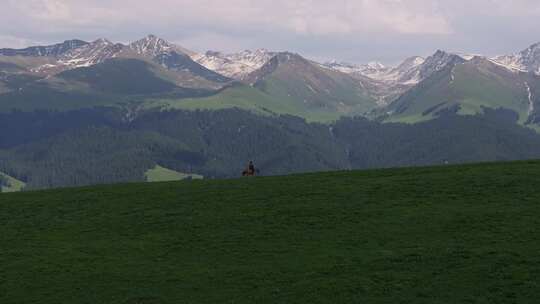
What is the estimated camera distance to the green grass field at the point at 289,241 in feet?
117

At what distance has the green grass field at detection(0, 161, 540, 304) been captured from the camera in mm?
35750

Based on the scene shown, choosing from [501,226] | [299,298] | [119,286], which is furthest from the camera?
Result: [501,226]

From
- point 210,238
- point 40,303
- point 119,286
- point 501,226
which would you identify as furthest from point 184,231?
point 501,226

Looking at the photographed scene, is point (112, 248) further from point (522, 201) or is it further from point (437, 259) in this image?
point (522, 201)

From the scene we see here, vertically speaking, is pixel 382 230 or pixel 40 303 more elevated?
pixel 382 230

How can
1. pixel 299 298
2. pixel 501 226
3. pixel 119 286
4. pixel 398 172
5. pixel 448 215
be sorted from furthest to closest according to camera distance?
1. pixel 398 172
2. pixel 448 215
3. pixel 501 226
4. pixel 119 286
5. pixel 299 298

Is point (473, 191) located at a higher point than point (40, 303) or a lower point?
higher

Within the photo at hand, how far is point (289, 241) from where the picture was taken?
1738 inches

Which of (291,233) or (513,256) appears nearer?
(513,256)

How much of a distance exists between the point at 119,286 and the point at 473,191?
28.0 meters

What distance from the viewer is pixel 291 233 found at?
4575 cm

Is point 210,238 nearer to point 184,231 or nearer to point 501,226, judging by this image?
point 184,231

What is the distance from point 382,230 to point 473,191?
11.6m

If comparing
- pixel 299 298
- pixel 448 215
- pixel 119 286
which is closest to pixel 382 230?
pixel 448 215
